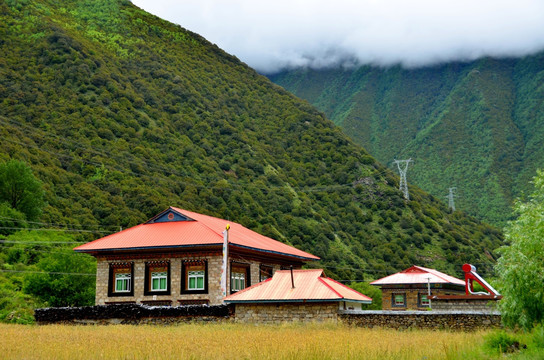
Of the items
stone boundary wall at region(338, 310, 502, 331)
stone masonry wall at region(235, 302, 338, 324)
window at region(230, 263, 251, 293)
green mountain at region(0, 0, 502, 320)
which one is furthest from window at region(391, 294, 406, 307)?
stone masonry wall at region(235, 302, 338, 324)

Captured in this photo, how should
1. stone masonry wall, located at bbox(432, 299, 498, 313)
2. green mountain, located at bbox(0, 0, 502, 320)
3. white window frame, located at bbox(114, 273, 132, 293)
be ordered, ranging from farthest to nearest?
green mountain, located at bbox(0, 0, 502, 320)
white window frame, located at bbox(114, 273, 132, 293)
stone masonry wall, located at bbox(432, 299, 498, 313)

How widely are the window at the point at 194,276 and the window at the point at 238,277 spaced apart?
1941 mm

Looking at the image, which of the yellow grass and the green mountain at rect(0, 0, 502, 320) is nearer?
the yellow grass

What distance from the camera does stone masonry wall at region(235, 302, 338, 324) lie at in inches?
1104

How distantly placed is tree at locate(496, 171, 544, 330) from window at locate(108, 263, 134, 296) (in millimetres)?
22911

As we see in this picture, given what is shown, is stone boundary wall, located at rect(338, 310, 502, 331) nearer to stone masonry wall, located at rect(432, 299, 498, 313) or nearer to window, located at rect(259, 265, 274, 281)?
stone masonry wall, located at rect(432, 299, 498, 313)

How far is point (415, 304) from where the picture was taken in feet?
151

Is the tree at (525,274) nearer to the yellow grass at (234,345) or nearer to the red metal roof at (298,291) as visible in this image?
the yellow grass at (234,345)

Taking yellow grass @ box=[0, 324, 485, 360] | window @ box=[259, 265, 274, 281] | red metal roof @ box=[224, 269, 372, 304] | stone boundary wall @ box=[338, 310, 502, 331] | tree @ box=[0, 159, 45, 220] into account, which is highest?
A: tree @ box=[0, 159, 45, 220]

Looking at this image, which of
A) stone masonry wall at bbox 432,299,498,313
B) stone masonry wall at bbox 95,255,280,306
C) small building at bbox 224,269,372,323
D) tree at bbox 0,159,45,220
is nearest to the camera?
small building at bbox 224,269,372,323

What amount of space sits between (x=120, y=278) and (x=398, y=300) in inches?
875

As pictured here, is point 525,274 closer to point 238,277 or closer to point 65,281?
point 238,277

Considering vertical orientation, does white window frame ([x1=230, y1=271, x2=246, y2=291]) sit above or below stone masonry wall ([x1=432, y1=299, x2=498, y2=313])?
above

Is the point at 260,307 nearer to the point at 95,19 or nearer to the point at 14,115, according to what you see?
the point at 14,115
